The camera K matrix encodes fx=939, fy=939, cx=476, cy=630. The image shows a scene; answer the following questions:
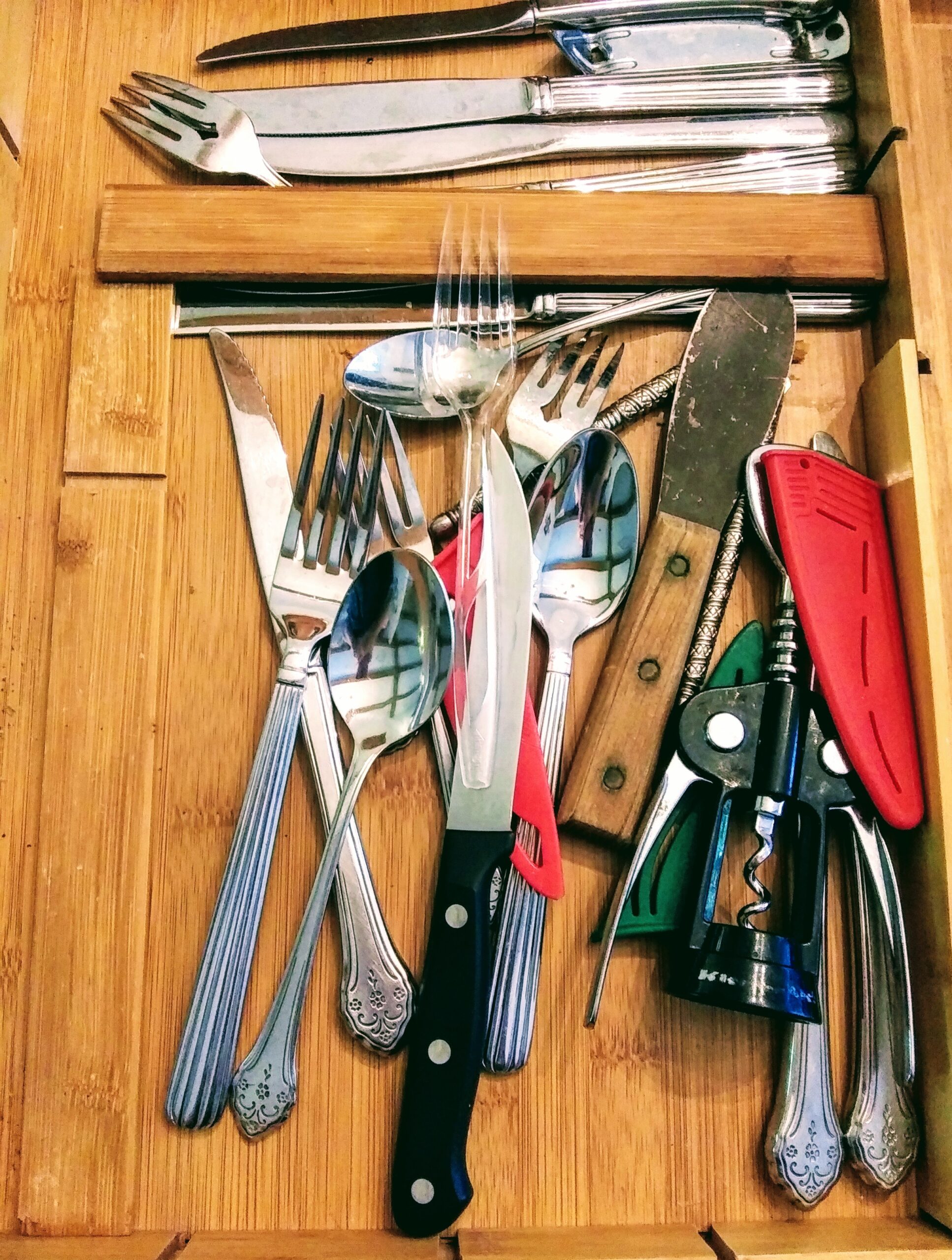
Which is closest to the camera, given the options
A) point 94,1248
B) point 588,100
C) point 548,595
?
point 94,1248

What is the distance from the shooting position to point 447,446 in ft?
2.35

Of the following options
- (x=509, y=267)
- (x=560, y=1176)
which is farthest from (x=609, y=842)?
(x=509, y=267)

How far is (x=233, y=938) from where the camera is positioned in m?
0.61

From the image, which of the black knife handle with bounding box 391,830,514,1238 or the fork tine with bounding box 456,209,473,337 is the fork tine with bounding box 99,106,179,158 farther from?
the black knife handle with bounding box 391,830,514,1238

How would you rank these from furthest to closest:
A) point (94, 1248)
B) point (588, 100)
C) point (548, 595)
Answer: point (588, 100), point (548, 595), point (94, 1248)

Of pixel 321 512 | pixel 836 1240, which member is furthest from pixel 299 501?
Answer: pixel 836 1240

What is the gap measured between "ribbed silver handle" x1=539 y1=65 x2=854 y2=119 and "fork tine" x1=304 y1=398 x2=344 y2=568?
0.35m

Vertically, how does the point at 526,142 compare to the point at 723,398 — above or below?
above

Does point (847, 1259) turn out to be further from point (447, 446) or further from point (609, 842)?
point (447, 446)

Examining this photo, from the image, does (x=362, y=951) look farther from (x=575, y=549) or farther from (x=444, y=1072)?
(x=575, y=549)

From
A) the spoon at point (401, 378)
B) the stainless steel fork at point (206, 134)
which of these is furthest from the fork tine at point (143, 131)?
the spoon at point (401, 378)

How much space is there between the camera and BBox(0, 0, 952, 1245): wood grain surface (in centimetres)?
59

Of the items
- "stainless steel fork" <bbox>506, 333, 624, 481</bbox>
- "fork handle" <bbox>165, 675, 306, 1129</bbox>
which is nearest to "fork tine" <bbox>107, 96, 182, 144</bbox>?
"stainless steel fork" <bbox>506, 333, 624, 481</bbox>

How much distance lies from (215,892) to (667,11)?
790 millimetres
